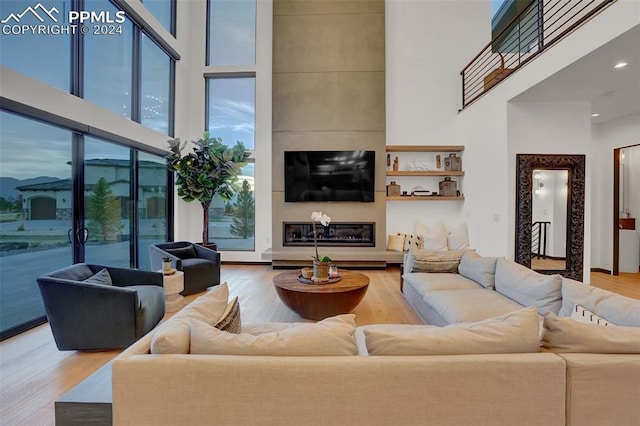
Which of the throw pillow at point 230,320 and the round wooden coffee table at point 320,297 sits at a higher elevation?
the throw pillow at point 230,320

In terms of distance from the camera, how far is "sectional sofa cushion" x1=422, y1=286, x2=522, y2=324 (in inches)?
101

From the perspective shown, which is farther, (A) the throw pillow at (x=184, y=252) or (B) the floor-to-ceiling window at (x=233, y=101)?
(B) the floor-to-ceiling window at (x=233, y=101)

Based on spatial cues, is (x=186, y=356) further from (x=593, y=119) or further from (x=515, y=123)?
(x=593, y=119)

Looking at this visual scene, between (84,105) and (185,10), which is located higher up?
(185,10)

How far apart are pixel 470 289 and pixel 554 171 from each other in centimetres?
286

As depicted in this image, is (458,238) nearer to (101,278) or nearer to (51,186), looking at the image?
(101,278)

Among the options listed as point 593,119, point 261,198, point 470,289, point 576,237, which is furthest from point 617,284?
point 261,198

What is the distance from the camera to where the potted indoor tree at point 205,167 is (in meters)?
5.81

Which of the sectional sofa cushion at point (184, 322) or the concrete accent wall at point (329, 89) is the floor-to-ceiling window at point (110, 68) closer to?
the concrete accent wall at point (329, 89)

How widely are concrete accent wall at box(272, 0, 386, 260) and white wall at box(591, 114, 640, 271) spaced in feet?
12.8

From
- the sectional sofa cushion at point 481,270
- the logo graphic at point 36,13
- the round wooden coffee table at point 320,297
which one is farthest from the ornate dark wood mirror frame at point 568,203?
the logo graphic at point 36,13

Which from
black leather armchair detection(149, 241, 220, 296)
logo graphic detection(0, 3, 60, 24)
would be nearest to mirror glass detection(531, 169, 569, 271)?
black leather armchair detection(149, 241, 220, 296)

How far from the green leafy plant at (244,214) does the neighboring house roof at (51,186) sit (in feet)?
11.2

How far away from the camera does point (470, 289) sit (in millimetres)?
3279
